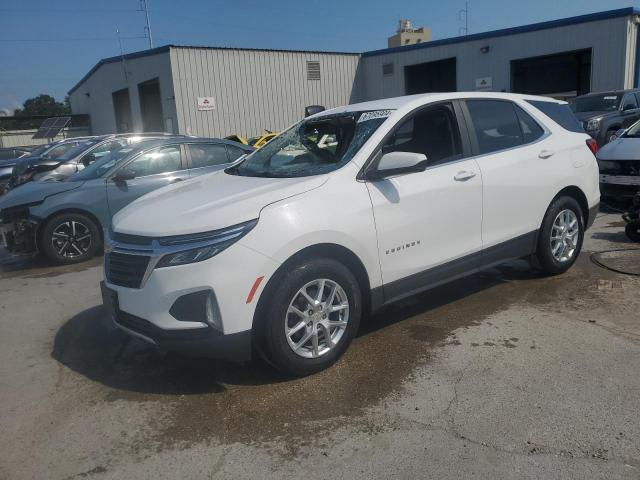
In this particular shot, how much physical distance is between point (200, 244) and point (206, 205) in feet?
1.25

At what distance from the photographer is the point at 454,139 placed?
452cm

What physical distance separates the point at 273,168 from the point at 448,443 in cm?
246

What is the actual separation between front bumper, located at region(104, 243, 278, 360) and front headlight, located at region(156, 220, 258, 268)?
0.03 m

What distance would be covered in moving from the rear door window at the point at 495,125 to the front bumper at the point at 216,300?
2.32 metres

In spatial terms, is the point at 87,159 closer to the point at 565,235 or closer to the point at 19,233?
the point at 19,233

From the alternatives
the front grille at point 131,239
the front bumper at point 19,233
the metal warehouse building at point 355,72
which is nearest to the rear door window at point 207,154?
the front bumper at point 19,233

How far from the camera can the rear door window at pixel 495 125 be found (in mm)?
4656

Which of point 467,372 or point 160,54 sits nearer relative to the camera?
point 467,372

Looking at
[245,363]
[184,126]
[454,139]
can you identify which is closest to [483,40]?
[184,126]

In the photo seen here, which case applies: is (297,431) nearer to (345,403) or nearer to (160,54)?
(345,403)

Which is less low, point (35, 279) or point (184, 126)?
point (184, 126)

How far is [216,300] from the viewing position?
10.6ft

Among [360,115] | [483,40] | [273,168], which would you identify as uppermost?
[483,40]

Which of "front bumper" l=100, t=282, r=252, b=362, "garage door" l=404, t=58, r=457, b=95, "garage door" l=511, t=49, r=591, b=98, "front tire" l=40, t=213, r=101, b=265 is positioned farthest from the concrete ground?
"garage door" l=404, t=58, r=457, b=95
